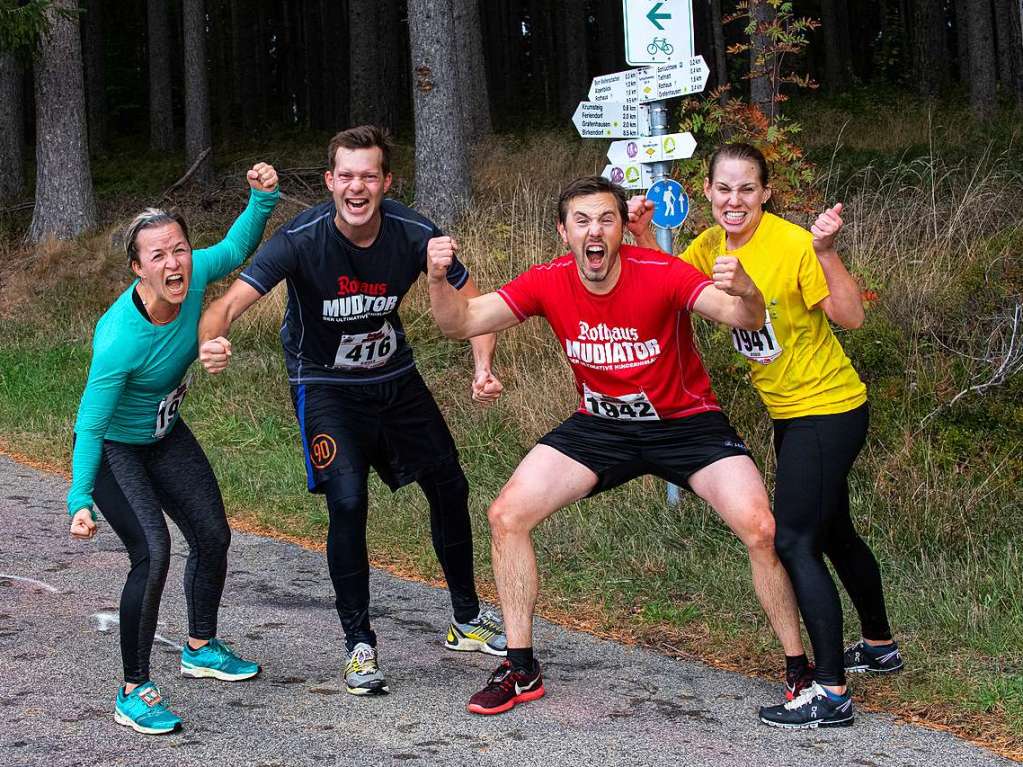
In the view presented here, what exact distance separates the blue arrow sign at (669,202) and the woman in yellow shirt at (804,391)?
5.80 feet

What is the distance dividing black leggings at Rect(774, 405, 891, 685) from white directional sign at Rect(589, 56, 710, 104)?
2468 mm

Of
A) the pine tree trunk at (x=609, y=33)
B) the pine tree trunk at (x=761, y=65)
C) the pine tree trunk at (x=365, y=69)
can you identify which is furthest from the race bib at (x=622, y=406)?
the pine tree trunk at (x=609, y=33)

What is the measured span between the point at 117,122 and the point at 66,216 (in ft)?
87.2

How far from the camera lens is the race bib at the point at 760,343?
472 cm

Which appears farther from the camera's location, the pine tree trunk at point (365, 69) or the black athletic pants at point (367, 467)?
the pine tree trunk at point (365, 69)

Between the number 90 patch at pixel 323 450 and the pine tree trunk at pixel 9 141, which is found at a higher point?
the pine tree trunk at pixel 9 141

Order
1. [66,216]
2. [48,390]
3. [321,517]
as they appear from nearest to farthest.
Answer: [321,517] → [48,390] → [66,216]

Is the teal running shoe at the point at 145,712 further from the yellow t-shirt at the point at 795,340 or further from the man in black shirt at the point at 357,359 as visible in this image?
the yellow t-shirt at the point at 795,340

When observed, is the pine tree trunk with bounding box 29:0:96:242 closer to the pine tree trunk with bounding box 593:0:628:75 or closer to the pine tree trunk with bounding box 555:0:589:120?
the pine tree trunk with bounding box 555:0:589:120

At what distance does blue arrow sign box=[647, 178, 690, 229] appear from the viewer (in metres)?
6.77

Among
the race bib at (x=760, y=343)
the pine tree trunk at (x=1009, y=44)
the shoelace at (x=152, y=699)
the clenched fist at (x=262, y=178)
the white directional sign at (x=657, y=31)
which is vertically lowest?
the shoelace at (x=152, y=699)

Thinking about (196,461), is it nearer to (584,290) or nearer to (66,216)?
(584,290)

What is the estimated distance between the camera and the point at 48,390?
12172 mm

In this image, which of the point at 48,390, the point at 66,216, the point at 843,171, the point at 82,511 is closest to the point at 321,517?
the point at 82,511
